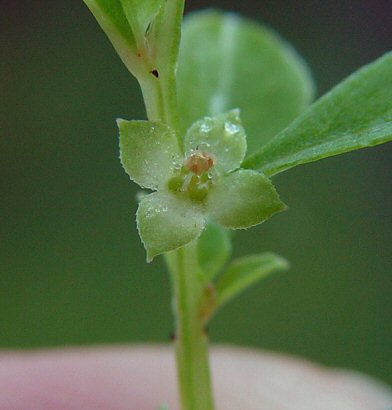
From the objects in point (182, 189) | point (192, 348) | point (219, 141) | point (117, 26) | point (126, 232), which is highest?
point (126, 232)

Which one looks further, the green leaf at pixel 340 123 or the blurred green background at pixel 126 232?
the blurred green background at pixel 126 232

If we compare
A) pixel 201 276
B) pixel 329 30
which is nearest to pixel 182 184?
pixel 201 276

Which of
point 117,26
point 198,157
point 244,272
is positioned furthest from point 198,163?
point 244,272

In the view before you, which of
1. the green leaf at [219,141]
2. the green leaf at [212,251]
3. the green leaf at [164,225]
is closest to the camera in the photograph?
the green leaf at [164,225]

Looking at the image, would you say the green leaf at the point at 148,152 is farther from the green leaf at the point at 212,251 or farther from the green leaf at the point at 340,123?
the green leaf at the point at 212,251

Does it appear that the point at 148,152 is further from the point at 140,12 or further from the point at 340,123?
the point at 340,123

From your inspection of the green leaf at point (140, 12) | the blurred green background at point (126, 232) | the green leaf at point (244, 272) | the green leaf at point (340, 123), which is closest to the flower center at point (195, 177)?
the green leaf at point (340, 123)

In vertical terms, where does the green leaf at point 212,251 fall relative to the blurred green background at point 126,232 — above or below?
below
